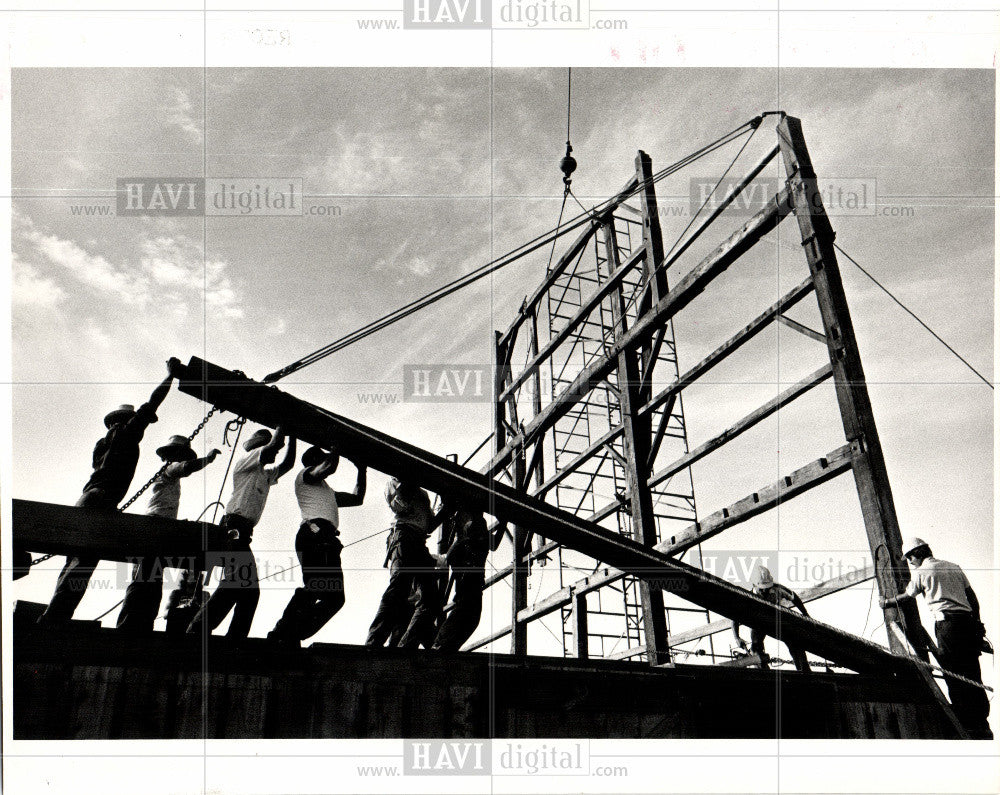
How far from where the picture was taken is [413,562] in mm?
6625

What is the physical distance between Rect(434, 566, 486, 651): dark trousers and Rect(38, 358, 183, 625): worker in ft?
8.60

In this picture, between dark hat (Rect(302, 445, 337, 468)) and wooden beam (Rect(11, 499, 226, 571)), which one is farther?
dark hat (Rect(302, 445, 337, 468))

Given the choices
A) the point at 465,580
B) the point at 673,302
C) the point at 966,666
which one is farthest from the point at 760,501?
the point at 465,580

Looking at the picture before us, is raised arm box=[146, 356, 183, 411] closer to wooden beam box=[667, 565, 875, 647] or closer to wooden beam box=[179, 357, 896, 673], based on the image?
wooden beam box=[179, 357, 896, 673]

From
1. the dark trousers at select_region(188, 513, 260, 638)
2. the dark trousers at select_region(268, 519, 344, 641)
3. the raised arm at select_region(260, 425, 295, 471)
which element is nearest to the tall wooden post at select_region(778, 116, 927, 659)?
the dark trousers at select_region(268, 519, 344, 641)

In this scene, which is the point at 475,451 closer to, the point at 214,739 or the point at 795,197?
the point at 795,197

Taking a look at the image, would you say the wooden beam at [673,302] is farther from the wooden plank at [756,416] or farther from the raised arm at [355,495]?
the raised arm at [355,495]

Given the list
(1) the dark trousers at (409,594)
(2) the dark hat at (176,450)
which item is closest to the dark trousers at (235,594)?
(1) the dark trousers at (409,594)

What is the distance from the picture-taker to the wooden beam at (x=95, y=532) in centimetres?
488

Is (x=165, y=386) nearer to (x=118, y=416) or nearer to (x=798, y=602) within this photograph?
(x=118, y=416)

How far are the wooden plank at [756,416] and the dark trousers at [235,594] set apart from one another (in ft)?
14.6

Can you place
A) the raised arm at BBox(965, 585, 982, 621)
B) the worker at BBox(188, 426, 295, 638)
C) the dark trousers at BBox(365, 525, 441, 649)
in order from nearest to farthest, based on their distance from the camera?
the worker at BBox(188, 426, 295, 638), the raised arm at BBox(965, 585, 982, 621), the dark trousers at BBox(365, 525, 441, 649)

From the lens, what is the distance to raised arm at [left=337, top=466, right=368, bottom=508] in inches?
249

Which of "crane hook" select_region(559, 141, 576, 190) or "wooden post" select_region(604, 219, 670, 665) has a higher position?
"crane hook" select_region(559, 141, 576, 190)
